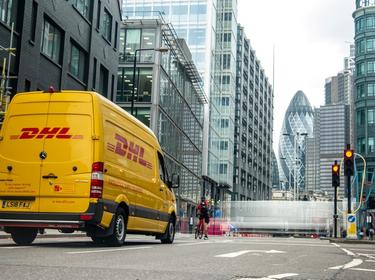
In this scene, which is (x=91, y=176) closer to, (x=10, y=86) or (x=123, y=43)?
(x=10, y=86)

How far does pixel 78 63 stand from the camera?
30.8 m

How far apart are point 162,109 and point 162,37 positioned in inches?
253

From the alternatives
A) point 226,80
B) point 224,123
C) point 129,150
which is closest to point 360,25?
point 226,80

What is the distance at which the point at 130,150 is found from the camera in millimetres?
12469

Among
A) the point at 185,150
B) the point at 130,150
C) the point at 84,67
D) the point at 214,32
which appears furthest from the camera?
the point at 214,32

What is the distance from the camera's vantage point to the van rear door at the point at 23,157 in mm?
10883

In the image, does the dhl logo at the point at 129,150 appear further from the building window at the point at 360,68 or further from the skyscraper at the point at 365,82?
the building window at the point at 360,68

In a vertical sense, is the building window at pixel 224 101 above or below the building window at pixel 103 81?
above

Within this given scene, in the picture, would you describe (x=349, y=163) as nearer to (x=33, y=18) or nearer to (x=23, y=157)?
(x=33, y=18)

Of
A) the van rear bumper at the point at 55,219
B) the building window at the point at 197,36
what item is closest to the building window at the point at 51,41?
the van rear bumper at the point at 55,219

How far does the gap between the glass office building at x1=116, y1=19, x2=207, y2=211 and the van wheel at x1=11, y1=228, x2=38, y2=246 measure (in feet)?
95.3

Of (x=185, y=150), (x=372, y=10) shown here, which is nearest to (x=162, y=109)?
(x=185, y=150)

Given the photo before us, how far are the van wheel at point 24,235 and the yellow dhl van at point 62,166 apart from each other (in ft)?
0.06

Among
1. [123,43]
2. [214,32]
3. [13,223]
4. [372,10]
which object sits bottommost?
[13,223]
